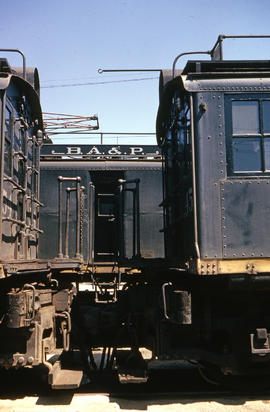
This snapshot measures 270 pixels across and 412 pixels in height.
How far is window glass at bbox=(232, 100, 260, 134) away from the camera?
4.81m

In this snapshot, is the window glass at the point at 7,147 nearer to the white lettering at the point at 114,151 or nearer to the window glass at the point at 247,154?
the window glass at the point at 247,154

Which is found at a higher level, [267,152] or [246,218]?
[267,152]

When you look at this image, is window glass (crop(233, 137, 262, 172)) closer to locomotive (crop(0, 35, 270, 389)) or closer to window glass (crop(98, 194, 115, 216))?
locomotive (crop(0, 35, 270, 389))

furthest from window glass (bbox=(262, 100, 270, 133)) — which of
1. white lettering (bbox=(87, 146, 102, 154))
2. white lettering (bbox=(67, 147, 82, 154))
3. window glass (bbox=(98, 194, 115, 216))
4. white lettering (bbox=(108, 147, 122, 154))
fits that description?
white lettering (bbox=(67, 147, 82, 154))

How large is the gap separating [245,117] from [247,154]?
467mm

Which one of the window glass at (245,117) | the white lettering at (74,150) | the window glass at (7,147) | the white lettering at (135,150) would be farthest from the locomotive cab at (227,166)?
the white lettering at (74,150)

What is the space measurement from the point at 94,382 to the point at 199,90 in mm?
4307

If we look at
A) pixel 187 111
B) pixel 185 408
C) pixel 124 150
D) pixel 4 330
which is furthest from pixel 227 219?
pixel 124 150

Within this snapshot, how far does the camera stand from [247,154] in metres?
4.78

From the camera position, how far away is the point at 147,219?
8.35 meters

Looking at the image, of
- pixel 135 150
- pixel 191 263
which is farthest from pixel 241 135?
pixel 135 150

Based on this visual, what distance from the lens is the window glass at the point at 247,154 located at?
475 cm

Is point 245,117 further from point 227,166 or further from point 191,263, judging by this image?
point 191,263

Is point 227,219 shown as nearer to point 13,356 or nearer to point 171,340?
point 171,340
